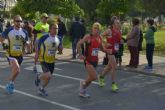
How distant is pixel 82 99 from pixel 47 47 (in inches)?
55.9

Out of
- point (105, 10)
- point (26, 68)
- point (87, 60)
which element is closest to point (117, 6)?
point (105, 10)

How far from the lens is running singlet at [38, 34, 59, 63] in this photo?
36.1 feet

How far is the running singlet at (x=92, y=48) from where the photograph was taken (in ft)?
36.3

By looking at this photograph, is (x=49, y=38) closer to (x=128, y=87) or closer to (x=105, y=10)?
(x=128, y=87)

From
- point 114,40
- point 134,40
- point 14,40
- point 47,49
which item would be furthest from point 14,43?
point 134,40

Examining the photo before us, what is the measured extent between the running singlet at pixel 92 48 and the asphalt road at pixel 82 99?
92 cm

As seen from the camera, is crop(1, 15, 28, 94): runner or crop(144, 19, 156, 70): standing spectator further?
crop(144, 19, 156, 70): standing spectator

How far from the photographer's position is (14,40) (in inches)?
459

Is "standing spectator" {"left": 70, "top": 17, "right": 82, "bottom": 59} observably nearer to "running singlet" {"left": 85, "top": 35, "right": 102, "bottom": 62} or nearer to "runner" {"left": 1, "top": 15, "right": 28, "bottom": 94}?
"runner" {"left": 1, "top": 15, "right": 28, "bottom": 94}

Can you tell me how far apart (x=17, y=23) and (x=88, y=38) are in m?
1.82

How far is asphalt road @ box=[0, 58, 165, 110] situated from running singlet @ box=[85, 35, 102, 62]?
925 millimetres

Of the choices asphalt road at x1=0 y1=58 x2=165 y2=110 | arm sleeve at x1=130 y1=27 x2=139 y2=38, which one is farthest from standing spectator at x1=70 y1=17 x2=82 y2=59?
asphalt road at x1=0 y1=58 x2=165 y2=110

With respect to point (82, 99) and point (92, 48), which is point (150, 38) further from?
point (82, 99)

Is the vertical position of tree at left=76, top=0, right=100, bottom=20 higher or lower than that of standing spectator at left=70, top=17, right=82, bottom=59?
higher
